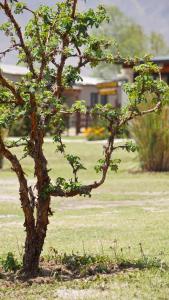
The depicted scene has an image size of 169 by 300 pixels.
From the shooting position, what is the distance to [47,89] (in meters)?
7.71

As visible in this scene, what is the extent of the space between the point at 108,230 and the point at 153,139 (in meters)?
9.41

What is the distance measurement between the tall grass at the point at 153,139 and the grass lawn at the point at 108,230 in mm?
489

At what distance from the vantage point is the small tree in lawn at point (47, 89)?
7.30 meters

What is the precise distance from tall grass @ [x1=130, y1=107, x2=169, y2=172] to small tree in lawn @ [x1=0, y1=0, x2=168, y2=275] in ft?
Answer: 39.1

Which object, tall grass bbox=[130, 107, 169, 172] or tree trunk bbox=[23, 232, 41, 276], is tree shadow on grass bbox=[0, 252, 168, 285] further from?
tall grass bbox=[130, 107, 169, 172]

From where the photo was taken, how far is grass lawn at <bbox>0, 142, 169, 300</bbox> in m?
6.75

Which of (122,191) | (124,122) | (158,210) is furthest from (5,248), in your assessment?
(122,191)

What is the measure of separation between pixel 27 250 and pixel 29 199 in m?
0.51

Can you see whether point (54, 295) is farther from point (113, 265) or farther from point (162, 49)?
point (162, 49)

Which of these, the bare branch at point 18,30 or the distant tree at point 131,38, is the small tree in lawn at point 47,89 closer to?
the bare branch at point 18,30

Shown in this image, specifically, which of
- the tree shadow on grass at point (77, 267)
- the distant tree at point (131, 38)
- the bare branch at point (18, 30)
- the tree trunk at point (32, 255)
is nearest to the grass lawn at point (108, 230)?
the tree shadow on grass at point (77, 267)

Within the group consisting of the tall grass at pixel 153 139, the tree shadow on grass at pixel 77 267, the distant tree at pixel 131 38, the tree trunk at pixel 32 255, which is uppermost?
the distant tree at pixel 131 38

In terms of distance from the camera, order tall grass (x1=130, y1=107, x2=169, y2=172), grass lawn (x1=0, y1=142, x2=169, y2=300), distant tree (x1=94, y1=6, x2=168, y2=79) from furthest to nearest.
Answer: distant tree (x1=94, y1=6, x2=168, y2=79) < tall grass (x1=130, y1=107, x2=169, y2=172) < grass lawn (x1=0, y1=142, x2=169, y2=300)

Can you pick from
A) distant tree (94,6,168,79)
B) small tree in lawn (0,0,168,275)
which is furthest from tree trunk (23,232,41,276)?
distant tree (94,6,168,79)
